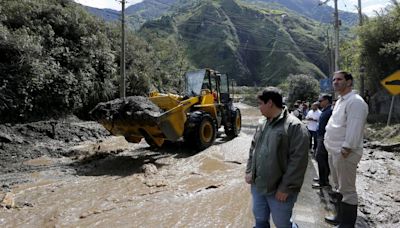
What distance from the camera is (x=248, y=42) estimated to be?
A: 12719 cm

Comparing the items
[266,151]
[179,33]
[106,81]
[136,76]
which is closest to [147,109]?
[266,151]

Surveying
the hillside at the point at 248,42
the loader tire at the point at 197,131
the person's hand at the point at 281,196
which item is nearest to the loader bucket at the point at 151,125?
the loader tire at the point at 197,131

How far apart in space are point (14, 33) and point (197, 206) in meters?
13.6

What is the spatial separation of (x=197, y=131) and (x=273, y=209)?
314 inches

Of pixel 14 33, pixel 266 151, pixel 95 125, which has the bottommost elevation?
pixel 95 125

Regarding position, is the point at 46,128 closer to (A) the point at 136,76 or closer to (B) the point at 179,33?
(A) the point at 136,76

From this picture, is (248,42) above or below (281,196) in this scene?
above

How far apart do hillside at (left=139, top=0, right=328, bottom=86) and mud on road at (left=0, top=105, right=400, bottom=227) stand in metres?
90.5

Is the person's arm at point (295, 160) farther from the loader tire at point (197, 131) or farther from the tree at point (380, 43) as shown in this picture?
the tree at point (380, 43)

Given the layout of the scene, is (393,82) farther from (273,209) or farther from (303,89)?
(303,89)

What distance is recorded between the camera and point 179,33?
397 ft

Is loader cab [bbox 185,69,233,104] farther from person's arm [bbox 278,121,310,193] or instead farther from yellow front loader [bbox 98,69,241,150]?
person's arm [bbox 278,121,310,193]

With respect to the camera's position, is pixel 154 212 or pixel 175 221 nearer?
pixel 175 221

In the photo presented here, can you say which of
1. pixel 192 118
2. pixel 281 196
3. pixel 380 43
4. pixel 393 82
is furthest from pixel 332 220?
pixel 380 43
